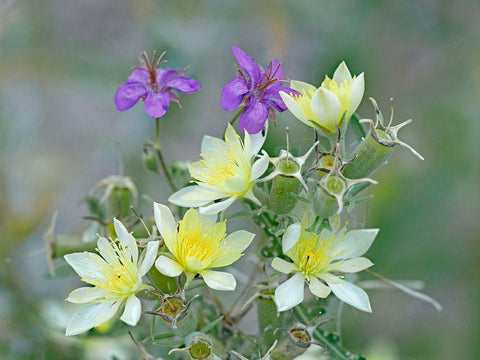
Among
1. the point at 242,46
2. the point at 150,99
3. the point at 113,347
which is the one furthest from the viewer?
the point at 242,46

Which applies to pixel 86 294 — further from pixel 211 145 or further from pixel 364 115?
pixel 364 115

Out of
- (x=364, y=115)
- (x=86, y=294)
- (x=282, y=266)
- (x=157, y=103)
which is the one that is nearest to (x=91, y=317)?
(x=86, y=294)

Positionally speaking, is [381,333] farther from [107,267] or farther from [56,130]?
[56,130]

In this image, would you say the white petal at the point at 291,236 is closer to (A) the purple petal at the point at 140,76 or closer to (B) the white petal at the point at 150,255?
(B) the white petal at the point at 150,255

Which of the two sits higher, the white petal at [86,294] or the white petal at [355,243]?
the white petal at [355,243]

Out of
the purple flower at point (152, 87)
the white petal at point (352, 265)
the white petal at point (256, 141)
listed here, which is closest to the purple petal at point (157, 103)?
the purple flower at point (152, 87)

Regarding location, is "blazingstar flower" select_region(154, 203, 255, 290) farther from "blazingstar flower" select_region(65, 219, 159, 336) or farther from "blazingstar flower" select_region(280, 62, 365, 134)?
"blazingstar flower" select_region(280, 62, 365, 134)

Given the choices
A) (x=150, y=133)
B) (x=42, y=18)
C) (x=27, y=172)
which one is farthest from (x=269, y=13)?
(x=27, y=172)

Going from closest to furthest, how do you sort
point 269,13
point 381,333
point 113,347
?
point 113,347, point 269,13, point 381,333
